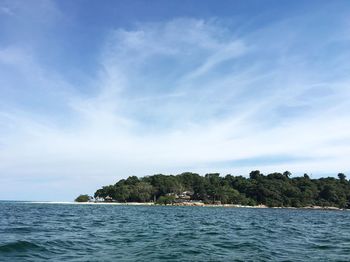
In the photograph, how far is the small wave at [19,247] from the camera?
21.8 m

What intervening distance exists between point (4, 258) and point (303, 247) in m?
20.0

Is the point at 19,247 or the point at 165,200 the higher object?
the point at 165,200

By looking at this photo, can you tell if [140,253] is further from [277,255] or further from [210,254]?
[277,255]

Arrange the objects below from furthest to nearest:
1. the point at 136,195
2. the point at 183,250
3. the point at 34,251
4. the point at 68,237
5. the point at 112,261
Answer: the point at 136,195 < the point at 68,237 < the point at 183,250 < the point at 34,251 < the point at 112,261

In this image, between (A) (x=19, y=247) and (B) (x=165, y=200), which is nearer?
(A) (x=19, y=247)

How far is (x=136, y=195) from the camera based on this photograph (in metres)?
189

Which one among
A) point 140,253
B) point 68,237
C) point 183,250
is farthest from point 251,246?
point 68,237

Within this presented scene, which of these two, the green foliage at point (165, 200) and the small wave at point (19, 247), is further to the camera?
the green foliage at point (165, 200)

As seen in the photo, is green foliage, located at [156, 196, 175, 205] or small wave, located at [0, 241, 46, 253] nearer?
small wave, located at [0, 241, 46, 253]

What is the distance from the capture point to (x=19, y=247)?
22609 mm

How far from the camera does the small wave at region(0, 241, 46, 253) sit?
21.8 metres

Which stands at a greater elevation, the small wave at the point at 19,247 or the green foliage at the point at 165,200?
the green foliage at the point at 165,200

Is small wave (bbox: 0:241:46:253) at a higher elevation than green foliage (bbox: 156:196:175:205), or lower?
lower

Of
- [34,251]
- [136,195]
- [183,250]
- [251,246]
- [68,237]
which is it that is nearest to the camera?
[34,251]
